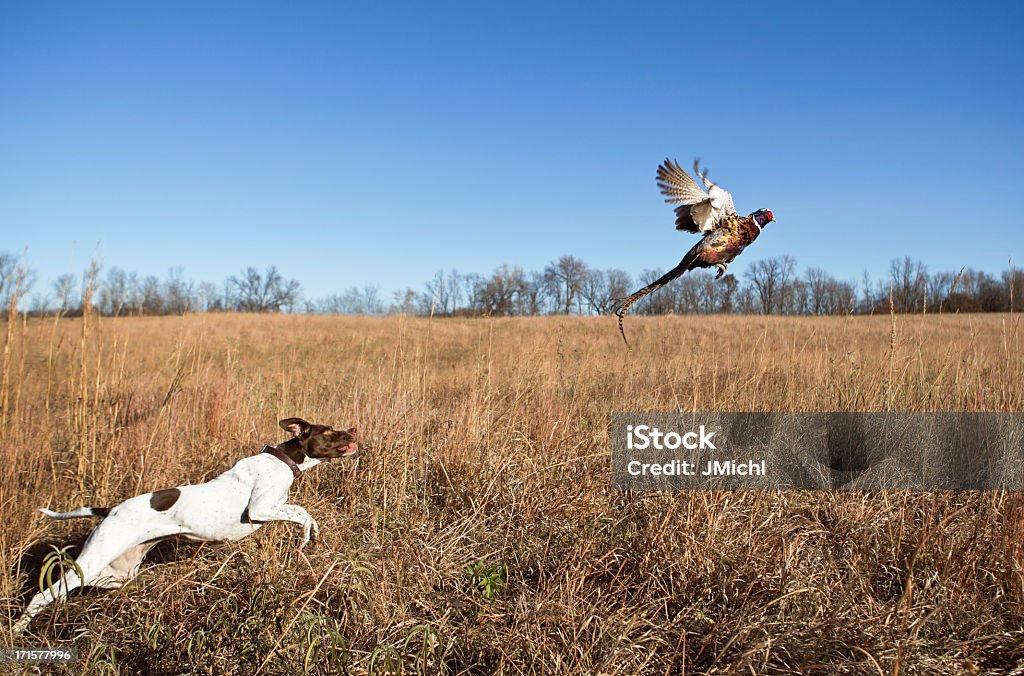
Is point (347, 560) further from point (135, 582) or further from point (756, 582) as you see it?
point (756, 582)

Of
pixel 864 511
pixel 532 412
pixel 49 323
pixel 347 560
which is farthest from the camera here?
pixel 532 412

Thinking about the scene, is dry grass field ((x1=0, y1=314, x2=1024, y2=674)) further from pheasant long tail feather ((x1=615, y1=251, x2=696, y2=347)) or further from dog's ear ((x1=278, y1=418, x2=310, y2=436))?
pheasant long tail feather ((x1=615, y1=251, x2=696, y2=347))

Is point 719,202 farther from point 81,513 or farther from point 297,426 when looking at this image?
point 81,513

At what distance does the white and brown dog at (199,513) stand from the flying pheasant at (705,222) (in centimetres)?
154

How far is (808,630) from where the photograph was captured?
2.08 metres

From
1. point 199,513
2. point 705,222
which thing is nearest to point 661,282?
point 705,222

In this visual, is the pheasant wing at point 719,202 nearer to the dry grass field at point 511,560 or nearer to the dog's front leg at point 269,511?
the dry grass field at point 511,560

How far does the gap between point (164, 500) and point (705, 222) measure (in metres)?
2.36

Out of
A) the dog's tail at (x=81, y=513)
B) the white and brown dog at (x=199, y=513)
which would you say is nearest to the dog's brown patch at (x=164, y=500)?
the white and brown dog at (x=199, y=513)

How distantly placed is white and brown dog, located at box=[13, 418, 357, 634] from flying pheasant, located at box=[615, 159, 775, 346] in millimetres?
1538

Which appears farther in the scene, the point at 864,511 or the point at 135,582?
the point at 864,511

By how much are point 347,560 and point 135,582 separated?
3.13 feet

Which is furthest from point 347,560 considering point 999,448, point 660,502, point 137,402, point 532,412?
point 999,448

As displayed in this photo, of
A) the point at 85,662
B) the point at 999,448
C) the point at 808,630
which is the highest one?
the point at 999,448
